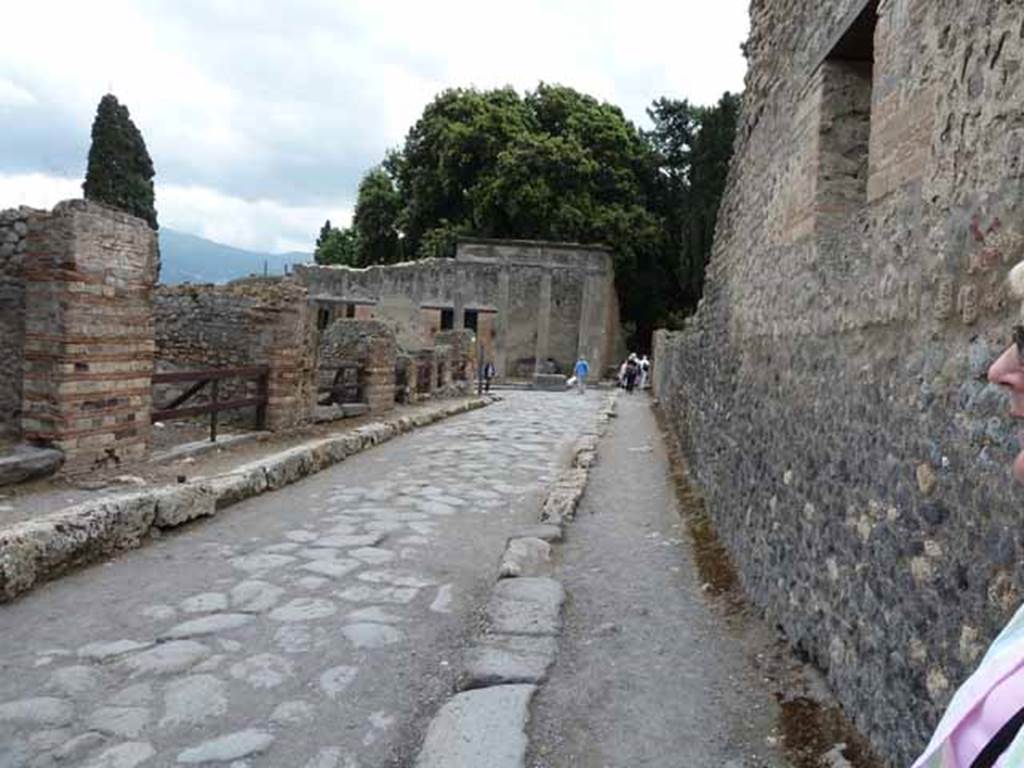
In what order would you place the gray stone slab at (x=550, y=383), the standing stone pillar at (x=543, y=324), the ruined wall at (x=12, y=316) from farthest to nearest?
1. the standing stone pillar at (x=543, y=324)
2. the gray stone slab at (x=550, y=383)
3. the ruined wall at (x=12, y=316)

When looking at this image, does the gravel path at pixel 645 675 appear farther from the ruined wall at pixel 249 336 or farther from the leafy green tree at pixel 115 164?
the leafy green tree at pixel 115 164

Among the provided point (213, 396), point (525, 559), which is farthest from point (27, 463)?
point (525, 559)

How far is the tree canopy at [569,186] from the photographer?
Result: 101 feet

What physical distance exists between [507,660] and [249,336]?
23.4ft

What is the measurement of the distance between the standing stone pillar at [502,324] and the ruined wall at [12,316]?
2296 cm

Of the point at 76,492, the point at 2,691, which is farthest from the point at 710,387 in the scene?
the point at 2,691

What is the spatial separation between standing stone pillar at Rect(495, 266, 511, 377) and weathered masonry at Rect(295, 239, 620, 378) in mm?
36

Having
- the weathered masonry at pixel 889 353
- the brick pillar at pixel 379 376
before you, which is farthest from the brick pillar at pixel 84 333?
the brick pillar at pixel 379 376

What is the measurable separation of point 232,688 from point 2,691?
0.79 m

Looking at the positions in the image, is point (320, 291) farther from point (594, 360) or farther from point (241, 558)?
point (241, 558)

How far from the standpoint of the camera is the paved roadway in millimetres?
2717

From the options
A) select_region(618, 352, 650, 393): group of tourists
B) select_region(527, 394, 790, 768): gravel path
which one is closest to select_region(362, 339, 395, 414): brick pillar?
select_region(527, 394, 790, 768): gravel path

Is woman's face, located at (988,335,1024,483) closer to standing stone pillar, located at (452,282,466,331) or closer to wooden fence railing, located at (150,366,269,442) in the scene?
wooden fence railing, located at (150,366,269,442)

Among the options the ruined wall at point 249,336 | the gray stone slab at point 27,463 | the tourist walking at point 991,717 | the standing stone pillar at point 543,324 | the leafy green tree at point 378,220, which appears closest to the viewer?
the tourist walking at point 991,717
